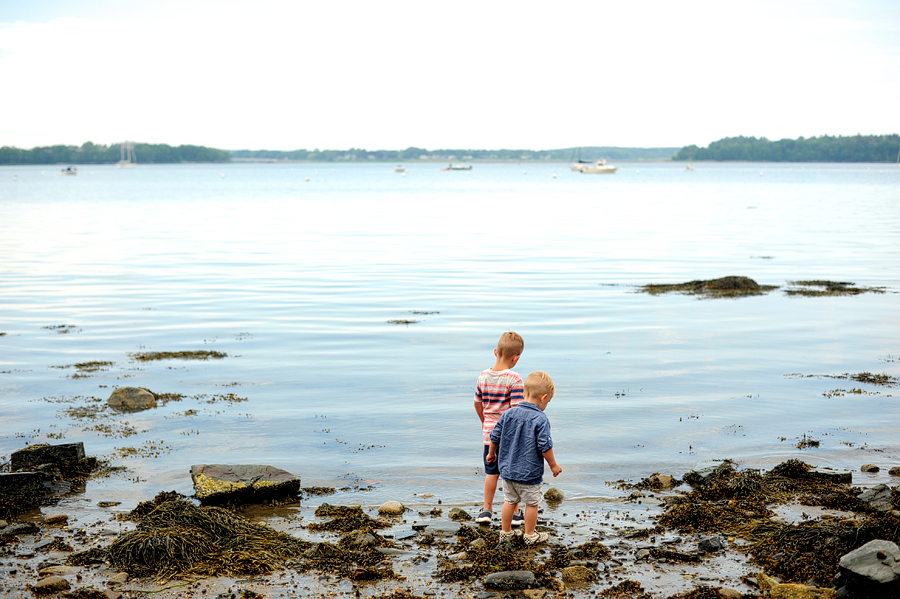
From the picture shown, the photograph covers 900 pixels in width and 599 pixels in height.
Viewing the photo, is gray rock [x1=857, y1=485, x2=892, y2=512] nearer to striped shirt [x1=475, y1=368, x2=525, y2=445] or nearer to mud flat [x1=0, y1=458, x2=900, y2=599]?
mud flat [x1=0, y1=458, x2=900, y2=599]

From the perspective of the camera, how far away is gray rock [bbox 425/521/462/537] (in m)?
6.94

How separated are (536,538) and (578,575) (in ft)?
2.47

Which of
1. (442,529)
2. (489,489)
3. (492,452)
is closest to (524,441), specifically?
(492,452)

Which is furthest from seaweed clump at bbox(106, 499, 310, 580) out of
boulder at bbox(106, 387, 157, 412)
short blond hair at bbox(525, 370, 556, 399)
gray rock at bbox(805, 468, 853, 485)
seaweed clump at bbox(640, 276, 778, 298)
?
seaweed clump at bbox(640, 276, 778, 298)

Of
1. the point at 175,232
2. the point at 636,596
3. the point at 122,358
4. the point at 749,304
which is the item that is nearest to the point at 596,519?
the point at 636,596

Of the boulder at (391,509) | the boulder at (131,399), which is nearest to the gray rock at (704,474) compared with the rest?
the boulder at (391,509)

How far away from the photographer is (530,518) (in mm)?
6602

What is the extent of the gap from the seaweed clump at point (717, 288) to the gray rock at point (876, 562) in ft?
55.1

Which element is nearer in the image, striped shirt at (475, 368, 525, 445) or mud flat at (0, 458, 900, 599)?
mud flat at (0, 458, 900, 599)

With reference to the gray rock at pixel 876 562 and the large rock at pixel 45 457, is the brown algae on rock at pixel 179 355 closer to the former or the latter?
the large rock at pixel 45 457

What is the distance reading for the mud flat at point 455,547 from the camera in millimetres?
5863

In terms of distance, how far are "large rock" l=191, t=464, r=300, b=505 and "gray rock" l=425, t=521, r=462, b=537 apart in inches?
66.0

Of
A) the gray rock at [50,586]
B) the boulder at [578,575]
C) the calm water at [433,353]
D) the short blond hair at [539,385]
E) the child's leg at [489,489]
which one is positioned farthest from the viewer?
the calm water at [433,353]

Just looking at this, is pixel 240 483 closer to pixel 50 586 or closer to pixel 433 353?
pixel 50 586
